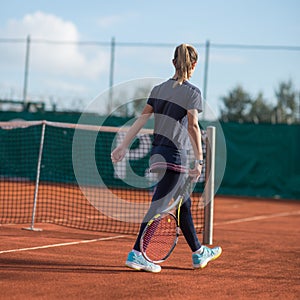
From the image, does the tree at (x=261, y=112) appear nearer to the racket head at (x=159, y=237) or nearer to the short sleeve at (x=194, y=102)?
the racket head at (x=159, y=237)

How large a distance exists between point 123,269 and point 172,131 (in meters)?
1.32

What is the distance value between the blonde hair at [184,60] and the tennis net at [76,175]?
6.36m

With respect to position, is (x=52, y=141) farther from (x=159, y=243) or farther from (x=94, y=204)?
(x=159, y=243)

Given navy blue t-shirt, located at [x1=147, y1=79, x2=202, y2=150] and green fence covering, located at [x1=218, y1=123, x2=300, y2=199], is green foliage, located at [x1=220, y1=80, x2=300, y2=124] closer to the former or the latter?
green fence covering, located at [x1=218, y1=123, x2=300, y2=199]

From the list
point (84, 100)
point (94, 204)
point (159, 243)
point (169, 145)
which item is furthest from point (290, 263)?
point (84, 100)

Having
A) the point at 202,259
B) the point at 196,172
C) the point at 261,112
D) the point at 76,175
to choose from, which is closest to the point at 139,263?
the point at 202,259

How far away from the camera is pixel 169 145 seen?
5855 millimetres

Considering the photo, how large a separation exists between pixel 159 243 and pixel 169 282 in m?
0.59

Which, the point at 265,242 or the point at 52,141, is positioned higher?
the point at 52,141

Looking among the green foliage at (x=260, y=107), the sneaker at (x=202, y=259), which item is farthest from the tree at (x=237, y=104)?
the sneaker at (x=202, y=259)

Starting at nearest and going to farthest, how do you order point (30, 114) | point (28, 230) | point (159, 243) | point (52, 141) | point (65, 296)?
point (65, 296) < point (159, 243) < point (28, 230) < point (52, 141) < point (30, 114)

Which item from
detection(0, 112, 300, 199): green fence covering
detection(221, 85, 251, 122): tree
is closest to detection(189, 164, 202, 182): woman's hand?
detection(0, 112, 300, 199): green fence covering

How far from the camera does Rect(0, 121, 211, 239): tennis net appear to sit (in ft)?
44.6

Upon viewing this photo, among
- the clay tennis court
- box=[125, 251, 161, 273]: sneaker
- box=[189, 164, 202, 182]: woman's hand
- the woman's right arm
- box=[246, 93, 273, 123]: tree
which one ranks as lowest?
the clay tennis court
